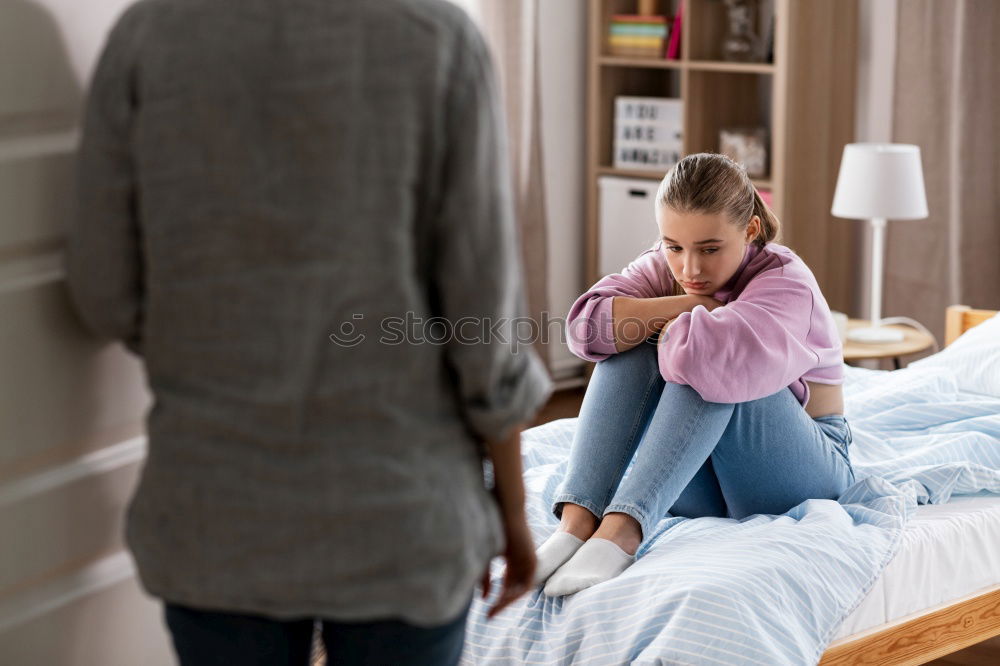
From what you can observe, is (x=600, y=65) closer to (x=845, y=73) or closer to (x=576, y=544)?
(x=845, y=73)

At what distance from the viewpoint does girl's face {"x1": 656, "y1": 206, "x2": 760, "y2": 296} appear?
1872mm

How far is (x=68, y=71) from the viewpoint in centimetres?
115

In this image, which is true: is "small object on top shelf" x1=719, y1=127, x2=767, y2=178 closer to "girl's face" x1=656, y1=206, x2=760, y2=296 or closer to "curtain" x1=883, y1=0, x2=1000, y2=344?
"curtain" x1=883, y1=0, x2=1000, y2=344

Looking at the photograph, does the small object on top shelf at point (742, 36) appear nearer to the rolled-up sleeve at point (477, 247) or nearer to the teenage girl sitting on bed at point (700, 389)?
the teenage girl sitting on bed at point (700, 389)

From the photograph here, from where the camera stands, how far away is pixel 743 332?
1.81 metres

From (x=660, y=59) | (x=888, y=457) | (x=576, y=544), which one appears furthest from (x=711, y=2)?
(x=576, y=544)

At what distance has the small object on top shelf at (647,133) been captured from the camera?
4.03 m

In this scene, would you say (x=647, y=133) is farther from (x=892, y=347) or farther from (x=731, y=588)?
(x=731, y=588)

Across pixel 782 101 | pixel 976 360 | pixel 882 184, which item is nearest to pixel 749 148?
pixel 782 101

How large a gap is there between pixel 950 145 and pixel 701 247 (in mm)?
1973

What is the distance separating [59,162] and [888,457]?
1632 mm

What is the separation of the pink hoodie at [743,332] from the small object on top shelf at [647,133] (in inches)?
80.3

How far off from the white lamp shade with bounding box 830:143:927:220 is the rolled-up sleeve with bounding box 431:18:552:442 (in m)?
2.37

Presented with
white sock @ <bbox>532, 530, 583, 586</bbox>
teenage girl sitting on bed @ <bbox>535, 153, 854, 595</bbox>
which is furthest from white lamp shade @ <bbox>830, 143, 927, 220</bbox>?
white sock @ <bbox>532, 530, 583, 586</bbox>
